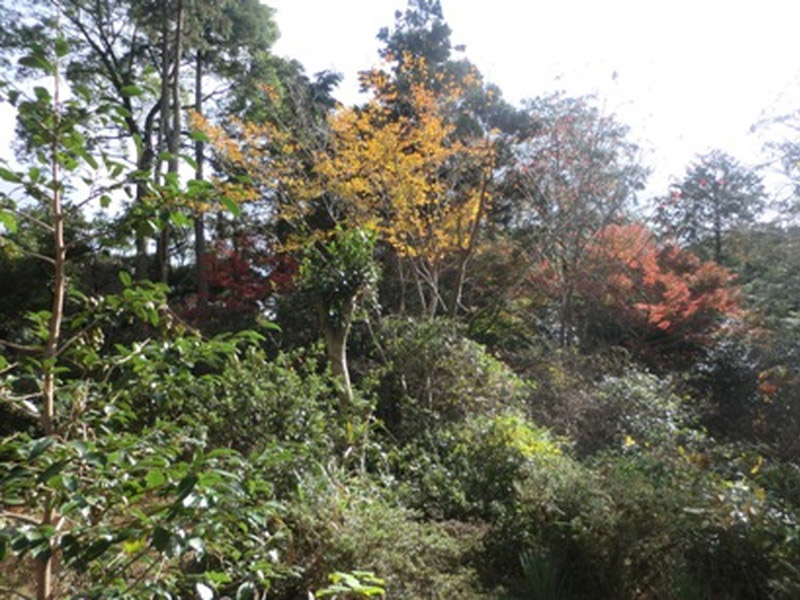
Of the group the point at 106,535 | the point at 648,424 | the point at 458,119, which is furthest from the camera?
the point at 458,119

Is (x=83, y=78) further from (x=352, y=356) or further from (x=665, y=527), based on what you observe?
(x=665, y=527)

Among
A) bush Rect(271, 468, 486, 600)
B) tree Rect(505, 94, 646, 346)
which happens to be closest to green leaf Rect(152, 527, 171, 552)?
bush Rect(271, 468, 486, 600)

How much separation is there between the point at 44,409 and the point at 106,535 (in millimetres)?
612

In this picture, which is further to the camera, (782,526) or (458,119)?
(458,119)

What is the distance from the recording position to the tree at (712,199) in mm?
14547

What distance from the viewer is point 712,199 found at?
15117 mm

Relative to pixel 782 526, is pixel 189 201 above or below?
above

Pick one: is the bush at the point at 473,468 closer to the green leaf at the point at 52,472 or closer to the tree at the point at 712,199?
the green leaf at the point at 52,472

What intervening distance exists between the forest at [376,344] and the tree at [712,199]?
82 millimetres

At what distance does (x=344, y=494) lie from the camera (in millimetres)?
4293

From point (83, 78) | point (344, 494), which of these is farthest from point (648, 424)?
point (83, 78)

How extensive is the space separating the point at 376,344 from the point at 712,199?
1105 centimetres

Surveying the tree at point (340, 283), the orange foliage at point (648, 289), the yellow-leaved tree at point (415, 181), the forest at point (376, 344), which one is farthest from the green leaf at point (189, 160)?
the orange foliage at point (648, 289)

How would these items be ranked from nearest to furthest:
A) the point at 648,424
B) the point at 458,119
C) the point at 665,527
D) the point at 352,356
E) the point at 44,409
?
1. the point at 44,409
2. the point at 665,527
3. the point at 648,424
4. the point at 352,356
5. the point at 458,119
